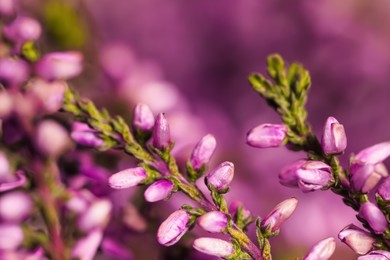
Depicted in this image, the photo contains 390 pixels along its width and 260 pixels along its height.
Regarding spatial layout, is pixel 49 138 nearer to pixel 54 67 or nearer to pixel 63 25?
pixel 54 67

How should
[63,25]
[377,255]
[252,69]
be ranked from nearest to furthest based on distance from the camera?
[377,255] → [63,25] → [252,69]

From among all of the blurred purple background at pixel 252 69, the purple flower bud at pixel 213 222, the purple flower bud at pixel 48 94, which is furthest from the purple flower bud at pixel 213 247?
the blurred purple background at pixel 252 69

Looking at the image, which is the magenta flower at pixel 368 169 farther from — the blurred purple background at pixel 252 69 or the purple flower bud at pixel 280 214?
the blurred purple background at pixel 252 69

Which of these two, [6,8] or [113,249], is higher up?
[6,8]

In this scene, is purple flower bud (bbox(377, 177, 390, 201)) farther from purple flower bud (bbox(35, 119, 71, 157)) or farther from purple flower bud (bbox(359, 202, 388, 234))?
purple flower bud (bbox(35, 119, 71, 157))

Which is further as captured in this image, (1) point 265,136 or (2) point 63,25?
(2) point 63,25

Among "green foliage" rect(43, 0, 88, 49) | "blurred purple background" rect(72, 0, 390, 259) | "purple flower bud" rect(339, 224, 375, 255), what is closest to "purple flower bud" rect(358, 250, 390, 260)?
"purple flower bud" rect(339, 224, 375, 255)

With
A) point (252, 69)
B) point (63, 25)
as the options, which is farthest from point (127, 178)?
point (252, 69)
